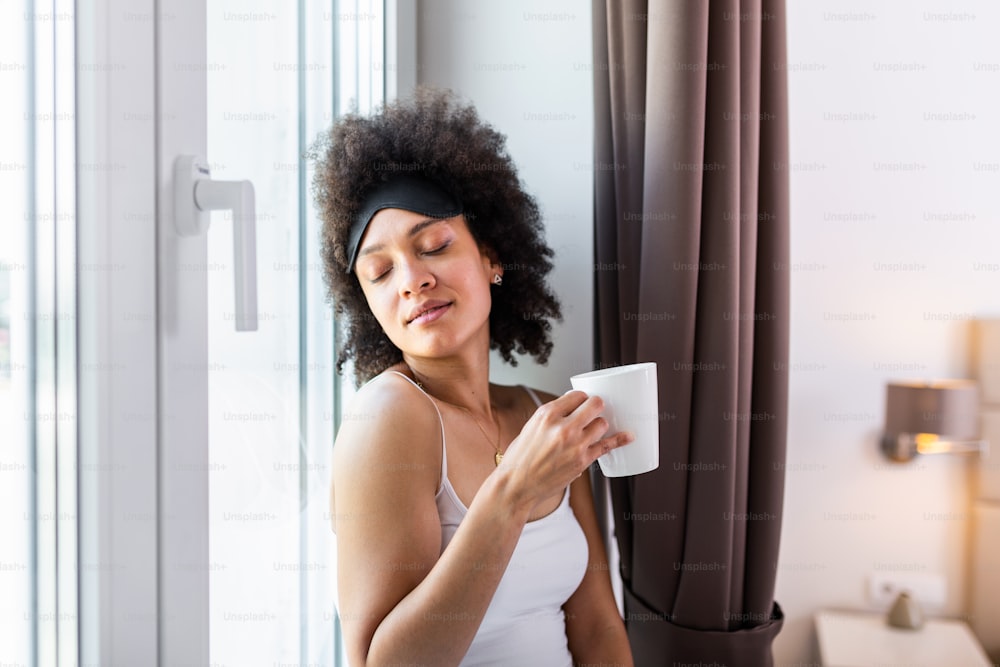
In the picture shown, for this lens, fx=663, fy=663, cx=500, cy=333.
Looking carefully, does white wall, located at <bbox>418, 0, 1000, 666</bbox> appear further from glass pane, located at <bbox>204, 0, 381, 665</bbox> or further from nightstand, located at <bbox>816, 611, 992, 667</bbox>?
glass pane, located at <bbox>204, 0, 381, 665</bbox>

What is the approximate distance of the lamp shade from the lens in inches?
59.0

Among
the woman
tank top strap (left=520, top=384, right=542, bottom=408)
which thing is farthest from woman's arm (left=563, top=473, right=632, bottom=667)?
tank top strap (left=520, top=384, right=542, bottom=408)

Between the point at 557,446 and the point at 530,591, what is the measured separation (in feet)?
0.95

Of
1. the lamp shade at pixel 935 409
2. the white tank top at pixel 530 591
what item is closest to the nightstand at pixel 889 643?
the lamp shade at pixel 935 409

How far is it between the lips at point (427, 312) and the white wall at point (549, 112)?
1.41 feet

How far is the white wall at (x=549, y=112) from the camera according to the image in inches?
50.0

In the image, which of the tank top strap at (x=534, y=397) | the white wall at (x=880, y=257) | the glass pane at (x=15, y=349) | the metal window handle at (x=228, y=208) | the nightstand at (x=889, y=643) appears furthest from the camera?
the white wall at (x=880, y=257)

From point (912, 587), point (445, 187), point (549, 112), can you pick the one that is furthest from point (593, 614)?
point (912, 587)

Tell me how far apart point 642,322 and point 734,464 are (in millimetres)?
259

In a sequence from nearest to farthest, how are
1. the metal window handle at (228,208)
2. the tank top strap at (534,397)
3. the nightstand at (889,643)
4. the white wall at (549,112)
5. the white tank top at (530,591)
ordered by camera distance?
the metal window handle at (228,208)
the white tank top at (530,591)
the tank top strap at (534,397)
the white wall at (549,112)
the nightstand at (889,643)

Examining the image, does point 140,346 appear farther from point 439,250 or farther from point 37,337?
point 439,250

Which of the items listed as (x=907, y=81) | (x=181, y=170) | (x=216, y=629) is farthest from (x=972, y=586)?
(x=181, y=170)

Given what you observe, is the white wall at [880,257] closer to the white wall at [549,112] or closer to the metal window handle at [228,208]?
the white wall at [549,112]

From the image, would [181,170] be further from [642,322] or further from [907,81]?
[907,81]
